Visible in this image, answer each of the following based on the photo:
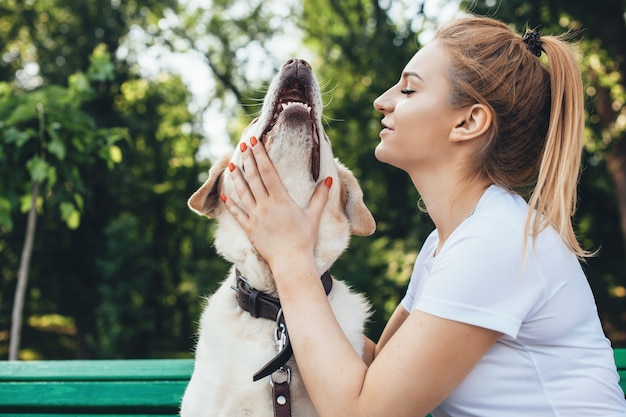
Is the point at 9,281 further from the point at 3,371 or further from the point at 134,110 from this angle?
the point at 3,371

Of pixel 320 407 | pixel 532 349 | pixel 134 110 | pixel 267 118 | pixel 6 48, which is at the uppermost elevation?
pixel 267 118

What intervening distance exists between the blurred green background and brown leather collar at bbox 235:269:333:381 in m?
8.15

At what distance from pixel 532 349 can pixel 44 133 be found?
3.68 m

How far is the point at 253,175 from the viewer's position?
200cm

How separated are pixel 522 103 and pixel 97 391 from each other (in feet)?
6.42

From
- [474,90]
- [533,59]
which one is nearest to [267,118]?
[474,90]

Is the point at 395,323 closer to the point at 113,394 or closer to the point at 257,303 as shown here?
the point at 257,303

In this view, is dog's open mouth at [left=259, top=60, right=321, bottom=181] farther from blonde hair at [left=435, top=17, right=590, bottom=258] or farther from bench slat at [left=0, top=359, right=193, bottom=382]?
bench slat at [left=0, top=359, right=193, bottom=382]

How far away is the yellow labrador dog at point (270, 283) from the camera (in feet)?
6.27

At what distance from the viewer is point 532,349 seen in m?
1.65


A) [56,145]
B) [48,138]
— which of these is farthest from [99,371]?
[48,138]

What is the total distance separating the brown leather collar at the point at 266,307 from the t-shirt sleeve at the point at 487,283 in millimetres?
461

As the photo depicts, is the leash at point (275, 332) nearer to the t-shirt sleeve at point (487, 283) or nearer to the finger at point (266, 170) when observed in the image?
the finger at point (266, 170)

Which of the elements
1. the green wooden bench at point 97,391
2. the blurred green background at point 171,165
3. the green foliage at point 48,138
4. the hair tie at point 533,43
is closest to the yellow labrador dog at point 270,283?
the green wooden bench at point 97,391
